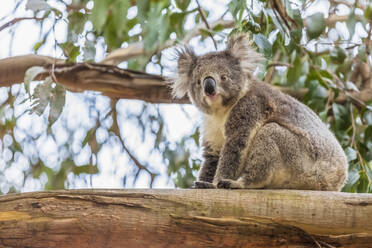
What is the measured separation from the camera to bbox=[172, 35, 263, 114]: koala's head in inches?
128

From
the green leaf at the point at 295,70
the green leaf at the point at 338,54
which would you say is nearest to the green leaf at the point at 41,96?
the green leaf at the point at 295,70

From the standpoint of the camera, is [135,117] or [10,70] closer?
[10,70]

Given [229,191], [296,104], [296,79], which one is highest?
[296,79]

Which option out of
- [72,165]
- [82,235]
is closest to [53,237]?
[82,235]

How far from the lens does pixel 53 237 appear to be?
209cm

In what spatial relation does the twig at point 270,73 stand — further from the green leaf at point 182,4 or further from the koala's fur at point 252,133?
the green leaf at point 182,4

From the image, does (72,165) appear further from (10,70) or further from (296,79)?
(296,79)

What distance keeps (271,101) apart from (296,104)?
0.76 feet

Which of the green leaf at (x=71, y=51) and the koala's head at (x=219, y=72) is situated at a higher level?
the green leaf at (x=71, y=51)

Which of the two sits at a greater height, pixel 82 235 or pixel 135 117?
pixel 135 117

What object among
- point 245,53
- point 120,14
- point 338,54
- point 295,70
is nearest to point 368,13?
point 338,54

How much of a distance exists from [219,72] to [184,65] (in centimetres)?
41

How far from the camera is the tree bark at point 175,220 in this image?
210 cm

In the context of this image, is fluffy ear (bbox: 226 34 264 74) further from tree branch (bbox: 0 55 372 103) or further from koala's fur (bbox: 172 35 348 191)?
tree branch (bbox: 0 55 372 103)
